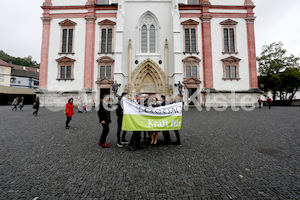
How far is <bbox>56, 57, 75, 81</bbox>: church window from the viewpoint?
2244cm

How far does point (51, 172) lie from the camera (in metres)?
3.14

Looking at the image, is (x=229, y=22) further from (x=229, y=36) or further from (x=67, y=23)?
(x=67, y=23)

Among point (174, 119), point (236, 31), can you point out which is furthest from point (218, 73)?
point (174, 119)

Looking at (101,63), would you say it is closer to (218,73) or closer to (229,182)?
(218,73)

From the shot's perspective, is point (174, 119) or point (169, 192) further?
point (174, 119)

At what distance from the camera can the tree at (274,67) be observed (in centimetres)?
3083

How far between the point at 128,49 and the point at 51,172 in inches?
848

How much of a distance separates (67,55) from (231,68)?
2523 cm

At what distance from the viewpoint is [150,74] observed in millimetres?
22875

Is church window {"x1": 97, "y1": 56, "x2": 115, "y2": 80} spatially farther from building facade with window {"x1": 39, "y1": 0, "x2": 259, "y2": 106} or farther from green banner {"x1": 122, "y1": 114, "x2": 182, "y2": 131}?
green banner {"x1": 122, "y1": 114, "x2": 182, "y2": 131}

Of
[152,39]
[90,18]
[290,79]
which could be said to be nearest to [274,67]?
[290,79]

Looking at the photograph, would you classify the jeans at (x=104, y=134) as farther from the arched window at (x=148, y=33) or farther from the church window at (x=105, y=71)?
the arched window at (x=148, y=33)

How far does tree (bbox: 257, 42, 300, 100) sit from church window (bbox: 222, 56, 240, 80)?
14.9 meters

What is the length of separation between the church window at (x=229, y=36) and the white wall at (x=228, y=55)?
507 millimetres
